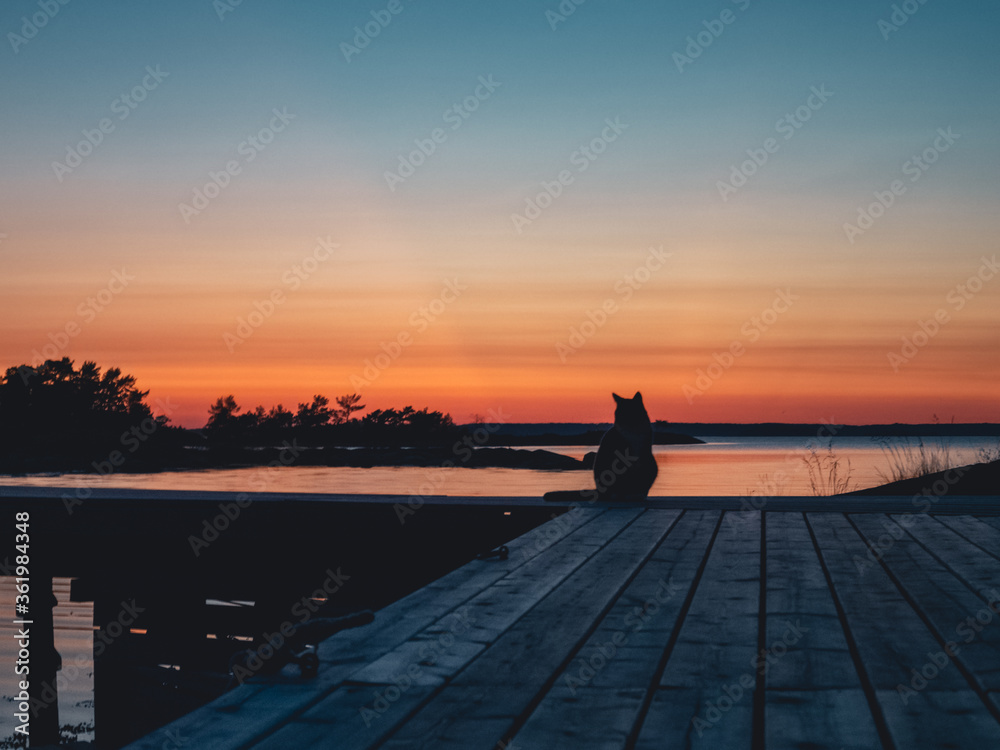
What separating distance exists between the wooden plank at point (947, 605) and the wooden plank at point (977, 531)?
343 mm

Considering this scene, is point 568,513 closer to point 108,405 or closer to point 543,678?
point 543,678

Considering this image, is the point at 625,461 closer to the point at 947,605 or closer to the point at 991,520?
the point at 991,520

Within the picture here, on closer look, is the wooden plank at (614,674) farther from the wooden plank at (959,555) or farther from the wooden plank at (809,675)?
the wooden plank at (959,555)

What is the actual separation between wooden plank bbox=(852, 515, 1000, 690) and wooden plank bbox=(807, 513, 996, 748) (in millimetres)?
57

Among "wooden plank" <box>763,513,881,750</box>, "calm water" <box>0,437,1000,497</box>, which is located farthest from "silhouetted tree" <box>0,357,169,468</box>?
"wooden plank" <box>763,513,881,750</box>

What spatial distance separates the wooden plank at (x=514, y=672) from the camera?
6.25 ft

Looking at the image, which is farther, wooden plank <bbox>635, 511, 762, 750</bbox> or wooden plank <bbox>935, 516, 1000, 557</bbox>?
wooden plank <bbox>935, 516, 1000, 557</bbox>

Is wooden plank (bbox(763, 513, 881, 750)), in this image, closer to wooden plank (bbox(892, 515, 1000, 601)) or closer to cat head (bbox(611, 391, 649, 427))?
wooden plank (bbox(892, 515, 1000, 601))

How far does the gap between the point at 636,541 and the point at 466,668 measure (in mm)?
2807

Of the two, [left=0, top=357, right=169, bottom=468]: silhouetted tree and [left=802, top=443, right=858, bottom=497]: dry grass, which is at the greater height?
[left=0, top=357, right=169, bottom=468]: silhouetted tree

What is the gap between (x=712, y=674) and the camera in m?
2.35

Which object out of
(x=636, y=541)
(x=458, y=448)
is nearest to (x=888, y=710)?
(x=636, y=541)

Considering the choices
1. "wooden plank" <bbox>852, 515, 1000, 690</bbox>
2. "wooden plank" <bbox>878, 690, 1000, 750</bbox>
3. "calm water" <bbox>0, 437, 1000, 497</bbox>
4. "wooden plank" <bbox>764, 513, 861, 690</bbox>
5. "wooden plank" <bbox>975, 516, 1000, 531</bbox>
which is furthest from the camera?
"calm water" <bbox>0, 437, 1000, 497</bbox>

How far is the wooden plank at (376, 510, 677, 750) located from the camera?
1.91 metres
